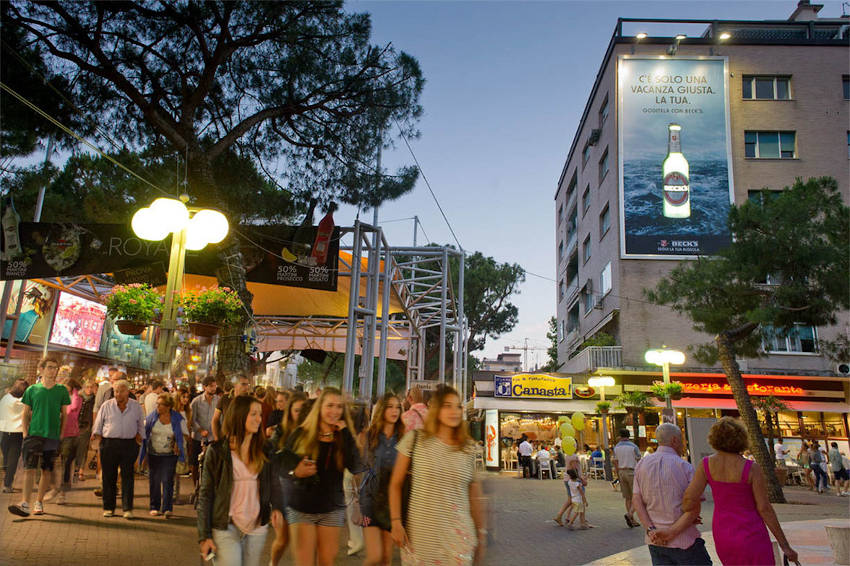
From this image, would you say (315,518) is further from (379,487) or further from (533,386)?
(533,386)

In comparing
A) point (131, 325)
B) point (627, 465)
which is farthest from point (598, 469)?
point (131, 325)

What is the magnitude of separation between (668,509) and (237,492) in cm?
293

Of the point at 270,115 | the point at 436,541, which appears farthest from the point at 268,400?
the point at 270,115

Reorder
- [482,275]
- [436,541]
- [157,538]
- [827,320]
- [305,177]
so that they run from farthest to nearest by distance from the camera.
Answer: [482,275] → [827,320] → [305,177] → [157,538] → [436,541]

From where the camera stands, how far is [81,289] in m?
16.8

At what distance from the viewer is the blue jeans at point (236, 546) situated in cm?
367

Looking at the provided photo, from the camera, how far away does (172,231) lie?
642 cm

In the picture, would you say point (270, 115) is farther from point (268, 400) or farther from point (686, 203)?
point (686, 203)

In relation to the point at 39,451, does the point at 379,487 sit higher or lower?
higher

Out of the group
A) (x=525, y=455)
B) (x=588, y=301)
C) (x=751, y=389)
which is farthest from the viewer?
(x=588, y=301)

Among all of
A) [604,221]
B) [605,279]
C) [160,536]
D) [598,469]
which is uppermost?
[604,221]

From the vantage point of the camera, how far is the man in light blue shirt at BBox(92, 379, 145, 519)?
7.11 m

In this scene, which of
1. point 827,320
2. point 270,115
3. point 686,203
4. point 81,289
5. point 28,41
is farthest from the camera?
point 686,203

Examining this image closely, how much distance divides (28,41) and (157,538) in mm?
7974
